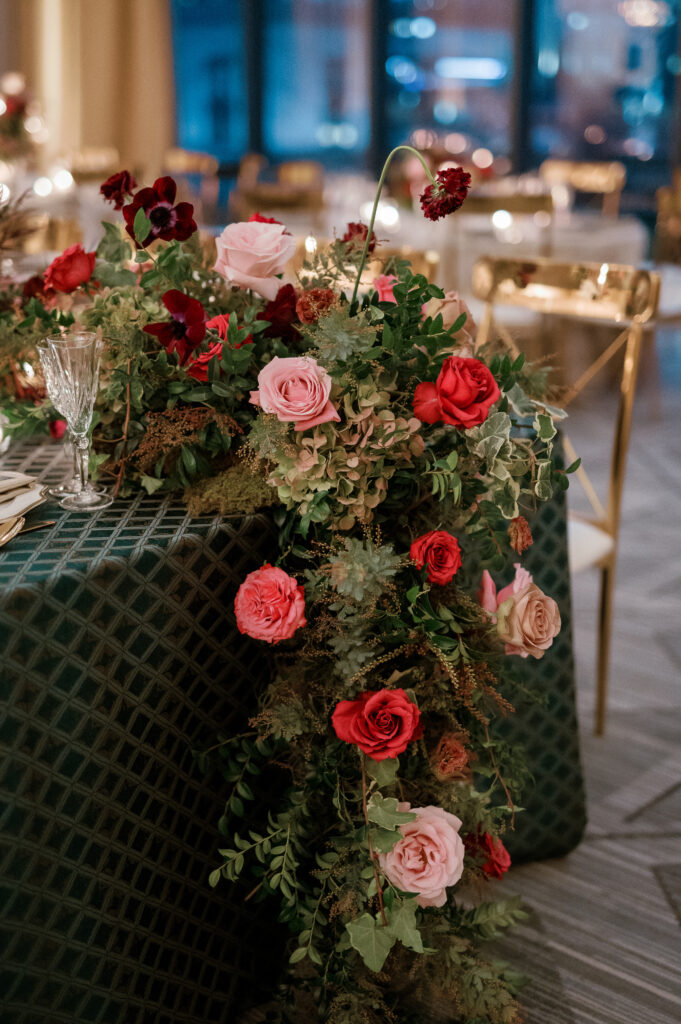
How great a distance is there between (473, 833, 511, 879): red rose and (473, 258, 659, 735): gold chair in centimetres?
73

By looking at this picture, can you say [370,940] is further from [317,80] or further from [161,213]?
[317,80]

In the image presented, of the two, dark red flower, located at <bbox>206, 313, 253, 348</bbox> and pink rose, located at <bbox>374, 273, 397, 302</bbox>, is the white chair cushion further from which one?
dark red flower, located at <bbox>206, 313, 253, 348</bbox>

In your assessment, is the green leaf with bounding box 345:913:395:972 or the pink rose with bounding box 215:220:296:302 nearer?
the green leaf with bounding box 345:913:395:972

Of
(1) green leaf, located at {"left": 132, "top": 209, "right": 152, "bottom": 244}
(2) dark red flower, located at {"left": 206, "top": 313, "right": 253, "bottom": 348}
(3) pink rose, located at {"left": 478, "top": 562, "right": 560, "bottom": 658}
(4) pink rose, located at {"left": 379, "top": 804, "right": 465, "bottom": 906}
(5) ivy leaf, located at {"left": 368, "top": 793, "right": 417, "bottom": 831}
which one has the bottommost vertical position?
(4) pink rose, located at {"left": 379, "top": 804, "right": 465, "bottom": 906}

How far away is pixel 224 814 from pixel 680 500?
282 centimetres

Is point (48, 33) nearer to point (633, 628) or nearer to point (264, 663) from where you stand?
point (633, 628)

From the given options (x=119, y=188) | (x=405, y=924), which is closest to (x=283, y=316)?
(x=119, y=188)

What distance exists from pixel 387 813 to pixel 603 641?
1132 mm

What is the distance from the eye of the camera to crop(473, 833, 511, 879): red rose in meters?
1.31

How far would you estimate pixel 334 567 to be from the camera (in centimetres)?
111

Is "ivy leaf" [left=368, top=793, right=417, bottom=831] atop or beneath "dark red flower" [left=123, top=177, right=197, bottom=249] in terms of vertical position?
beneath

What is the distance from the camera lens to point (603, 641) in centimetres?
214

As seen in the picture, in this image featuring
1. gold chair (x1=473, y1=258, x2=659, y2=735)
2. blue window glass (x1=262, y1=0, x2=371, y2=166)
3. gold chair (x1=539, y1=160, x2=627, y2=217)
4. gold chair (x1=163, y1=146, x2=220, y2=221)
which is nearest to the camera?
gold chair (x1=473, y1=258, x2=659, y2=735)

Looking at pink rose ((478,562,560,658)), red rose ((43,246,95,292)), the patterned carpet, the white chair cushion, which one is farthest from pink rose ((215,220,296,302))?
the patterned carpet
